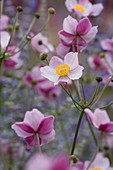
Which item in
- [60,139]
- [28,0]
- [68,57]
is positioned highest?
[28,0]

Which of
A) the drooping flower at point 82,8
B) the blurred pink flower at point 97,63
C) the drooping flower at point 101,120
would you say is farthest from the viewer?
the blurred pink flower at point 97,63

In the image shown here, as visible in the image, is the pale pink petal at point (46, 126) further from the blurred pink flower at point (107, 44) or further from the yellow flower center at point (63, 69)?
the blurred pink flower at point (107, 44)

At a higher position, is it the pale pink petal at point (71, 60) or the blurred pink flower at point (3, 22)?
the blurred pink flower at point (3, 22)

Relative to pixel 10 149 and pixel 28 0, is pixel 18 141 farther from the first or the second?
pixel 28 0

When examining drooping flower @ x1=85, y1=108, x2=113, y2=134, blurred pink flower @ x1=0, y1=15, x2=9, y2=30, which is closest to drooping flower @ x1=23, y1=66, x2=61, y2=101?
blurred pink flower @ x1=0, y1=15, x2=9, y2=30

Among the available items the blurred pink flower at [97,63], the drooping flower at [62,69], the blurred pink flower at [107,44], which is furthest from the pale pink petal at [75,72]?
the blurred pink flower at [97,63]

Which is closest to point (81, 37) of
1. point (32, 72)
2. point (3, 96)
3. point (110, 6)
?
point (32, 72)

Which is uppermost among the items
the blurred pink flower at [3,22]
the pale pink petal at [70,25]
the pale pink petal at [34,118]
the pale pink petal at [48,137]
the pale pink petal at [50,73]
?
the blurred pink flower at [3,22]
